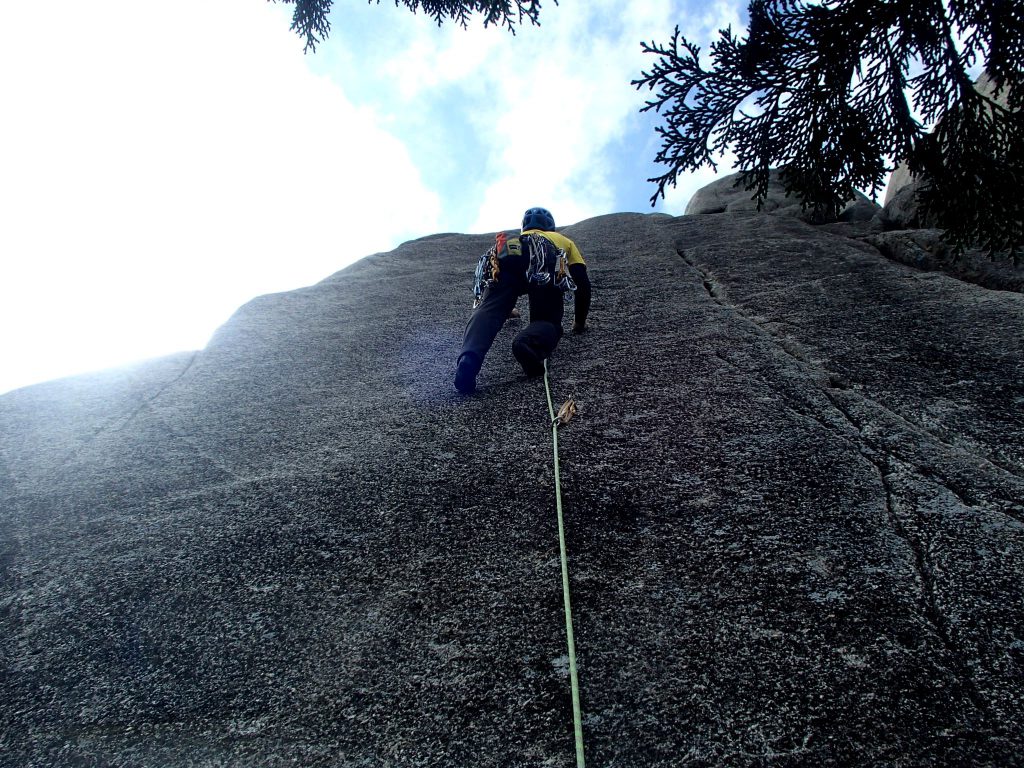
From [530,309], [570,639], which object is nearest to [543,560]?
[570,639]

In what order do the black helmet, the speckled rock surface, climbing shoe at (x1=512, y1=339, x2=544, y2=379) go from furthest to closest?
the speckled rock surface → the black helmet → climbing shoe at (x1=512, y1=339, x2=544, y2=379)

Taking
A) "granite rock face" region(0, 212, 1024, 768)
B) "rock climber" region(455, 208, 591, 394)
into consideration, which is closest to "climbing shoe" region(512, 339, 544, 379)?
"rock climber" region(455, 208, 591, 394)

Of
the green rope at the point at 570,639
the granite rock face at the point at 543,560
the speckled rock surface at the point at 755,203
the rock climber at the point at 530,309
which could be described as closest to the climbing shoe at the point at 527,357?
the rock climber at the point at 530,309

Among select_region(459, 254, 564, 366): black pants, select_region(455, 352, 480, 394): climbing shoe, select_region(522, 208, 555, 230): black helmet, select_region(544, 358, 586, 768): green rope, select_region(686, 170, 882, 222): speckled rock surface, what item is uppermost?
select_region(686, 170, 882, 222): speckled rock surface

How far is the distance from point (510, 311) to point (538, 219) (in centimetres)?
118

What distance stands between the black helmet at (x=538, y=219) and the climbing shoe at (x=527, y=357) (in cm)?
166

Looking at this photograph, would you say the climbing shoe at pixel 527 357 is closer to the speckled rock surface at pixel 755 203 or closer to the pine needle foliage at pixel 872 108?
the pine needle foliage at pixel 872 108

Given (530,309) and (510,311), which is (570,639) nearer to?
(510,311)

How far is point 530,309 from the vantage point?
5.67m

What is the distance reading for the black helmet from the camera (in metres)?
5.96

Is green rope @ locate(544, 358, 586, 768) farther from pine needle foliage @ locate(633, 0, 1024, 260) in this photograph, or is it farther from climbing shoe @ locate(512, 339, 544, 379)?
pine needle foliage @ locate(633, 0, 1024, 260)

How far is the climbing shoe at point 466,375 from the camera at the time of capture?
4820mm

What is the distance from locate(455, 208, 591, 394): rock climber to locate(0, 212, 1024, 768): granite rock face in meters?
0.25

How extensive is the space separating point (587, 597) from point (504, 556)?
0.47 metres
